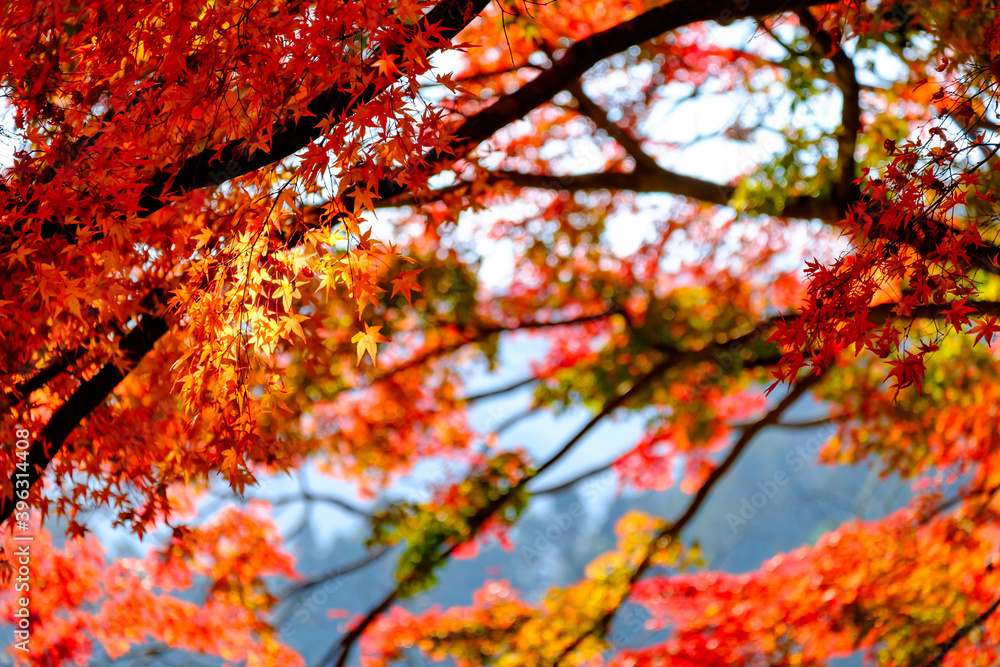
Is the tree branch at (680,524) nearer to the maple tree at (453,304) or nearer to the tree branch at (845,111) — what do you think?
the maple tree at (453,304)

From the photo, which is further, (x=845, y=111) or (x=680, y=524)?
(x=680, y=524)

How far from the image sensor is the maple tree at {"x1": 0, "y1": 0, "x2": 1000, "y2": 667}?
2.24 metres

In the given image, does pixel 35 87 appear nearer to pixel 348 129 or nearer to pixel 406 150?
pixel 348 129

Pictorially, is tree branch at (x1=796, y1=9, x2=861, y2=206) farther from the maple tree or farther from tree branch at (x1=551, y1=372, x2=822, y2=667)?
tree branch at (x1=551, y1=372, x2=822, y2=667)

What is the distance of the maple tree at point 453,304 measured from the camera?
224cm

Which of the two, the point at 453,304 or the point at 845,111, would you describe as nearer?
the point at 845,111

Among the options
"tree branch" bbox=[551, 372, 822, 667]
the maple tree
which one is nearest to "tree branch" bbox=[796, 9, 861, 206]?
the maple tree

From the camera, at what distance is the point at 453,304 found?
6301mm

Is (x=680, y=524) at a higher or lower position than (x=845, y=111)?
lower

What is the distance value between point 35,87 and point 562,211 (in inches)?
190

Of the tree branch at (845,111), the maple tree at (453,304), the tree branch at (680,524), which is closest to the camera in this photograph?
the maple tree at (453,304)

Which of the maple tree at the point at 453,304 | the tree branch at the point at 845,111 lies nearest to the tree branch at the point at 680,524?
the maple tree at the point at 453,304

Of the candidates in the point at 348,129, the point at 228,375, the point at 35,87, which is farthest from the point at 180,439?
the point at 348,129

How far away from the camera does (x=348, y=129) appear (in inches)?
85.7
